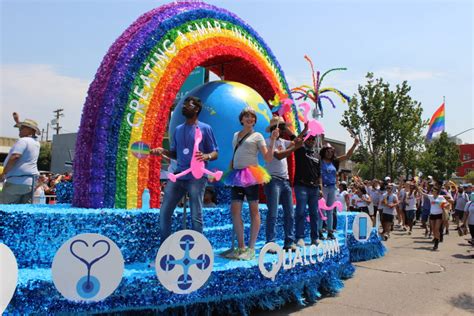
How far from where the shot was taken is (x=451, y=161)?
4144cm

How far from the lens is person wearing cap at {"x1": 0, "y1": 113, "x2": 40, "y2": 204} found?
505cm

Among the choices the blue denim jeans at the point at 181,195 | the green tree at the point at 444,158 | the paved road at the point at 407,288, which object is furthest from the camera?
the green tree at the point at 444,158

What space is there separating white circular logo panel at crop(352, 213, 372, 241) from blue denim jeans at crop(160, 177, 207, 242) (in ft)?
13.4

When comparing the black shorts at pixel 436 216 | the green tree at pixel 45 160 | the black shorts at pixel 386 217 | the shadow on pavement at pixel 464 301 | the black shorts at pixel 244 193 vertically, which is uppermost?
the green tree at pixel 45 160

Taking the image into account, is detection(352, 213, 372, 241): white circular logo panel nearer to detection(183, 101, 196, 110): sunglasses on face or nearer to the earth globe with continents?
the earth globe with continents

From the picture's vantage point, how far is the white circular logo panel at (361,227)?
24.2 ft

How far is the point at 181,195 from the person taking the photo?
4.18 m

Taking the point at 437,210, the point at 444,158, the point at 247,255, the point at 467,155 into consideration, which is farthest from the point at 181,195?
the point at 467,155

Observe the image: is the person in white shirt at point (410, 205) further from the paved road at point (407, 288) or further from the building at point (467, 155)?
the building at point (467, 155)

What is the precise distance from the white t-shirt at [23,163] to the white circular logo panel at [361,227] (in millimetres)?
5233

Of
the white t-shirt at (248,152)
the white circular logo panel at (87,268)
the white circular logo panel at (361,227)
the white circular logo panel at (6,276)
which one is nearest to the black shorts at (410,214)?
the white circular logo panel at (361,227)

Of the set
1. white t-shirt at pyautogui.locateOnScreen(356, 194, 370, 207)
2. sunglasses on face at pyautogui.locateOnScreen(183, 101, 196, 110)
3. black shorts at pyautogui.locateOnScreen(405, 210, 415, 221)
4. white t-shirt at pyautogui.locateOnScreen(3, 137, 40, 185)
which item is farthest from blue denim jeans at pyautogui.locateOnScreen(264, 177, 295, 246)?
black shorts at pyautogui.locateOnScreen(405, 210, 415, 221)

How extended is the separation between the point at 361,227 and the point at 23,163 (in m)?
5.59

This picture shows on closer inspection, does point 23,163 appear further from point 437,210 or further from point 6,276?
point 437,210
